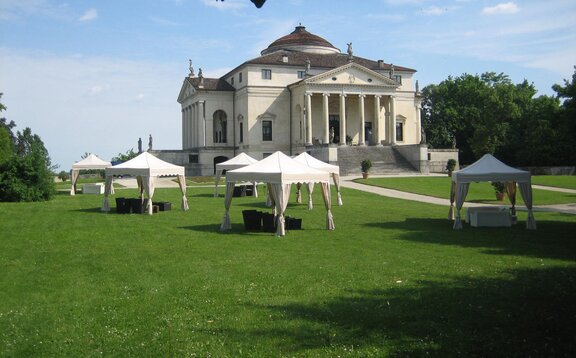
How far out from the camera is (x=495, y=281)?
1134 cm

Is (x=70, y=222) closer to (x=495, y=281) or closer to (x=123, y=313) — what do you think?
(x=123, y=313)

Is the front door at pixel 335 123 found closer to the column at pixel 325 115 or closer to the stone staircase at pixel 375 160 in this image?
the column at pixel 325 115

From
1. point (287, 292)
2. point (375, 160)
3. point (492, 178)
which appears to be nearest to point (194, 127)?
point (375, 160)

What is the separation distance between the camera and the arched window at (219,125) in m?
65.8

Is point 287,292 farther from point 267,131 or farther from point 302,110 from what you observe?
point 267,131

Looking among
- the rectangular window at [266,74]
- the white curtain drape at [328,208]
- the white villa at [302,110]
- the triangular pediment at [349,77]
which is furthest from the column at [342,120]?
the white curtain drape at [328,208]

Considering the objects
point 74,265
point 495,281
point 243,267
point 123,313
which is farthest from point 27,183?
point 495,281

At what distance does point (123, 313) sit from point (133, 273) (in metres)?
3.22

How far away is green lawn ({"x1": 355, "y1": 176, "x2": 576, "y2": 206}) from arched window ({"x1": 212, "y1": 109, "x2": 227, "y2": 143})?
25.0m

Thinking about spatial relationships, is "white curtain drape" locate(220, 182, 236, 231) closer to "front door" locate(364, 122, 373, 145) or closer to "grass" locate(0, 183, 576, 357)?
"grass" locate(0, 183, 576, 357)

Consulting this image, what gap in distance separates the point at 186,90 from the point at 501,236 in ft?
187

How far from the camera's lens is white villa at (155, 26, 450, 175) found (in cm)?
5869

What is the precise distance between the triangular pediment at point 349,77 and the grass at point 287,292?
40.1 metres

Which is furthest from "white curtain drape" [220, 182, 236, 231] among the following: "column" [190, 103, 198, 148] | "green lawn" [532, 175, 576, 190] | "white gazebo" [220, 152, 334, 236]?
"column" [190, 103, 198, 148]
